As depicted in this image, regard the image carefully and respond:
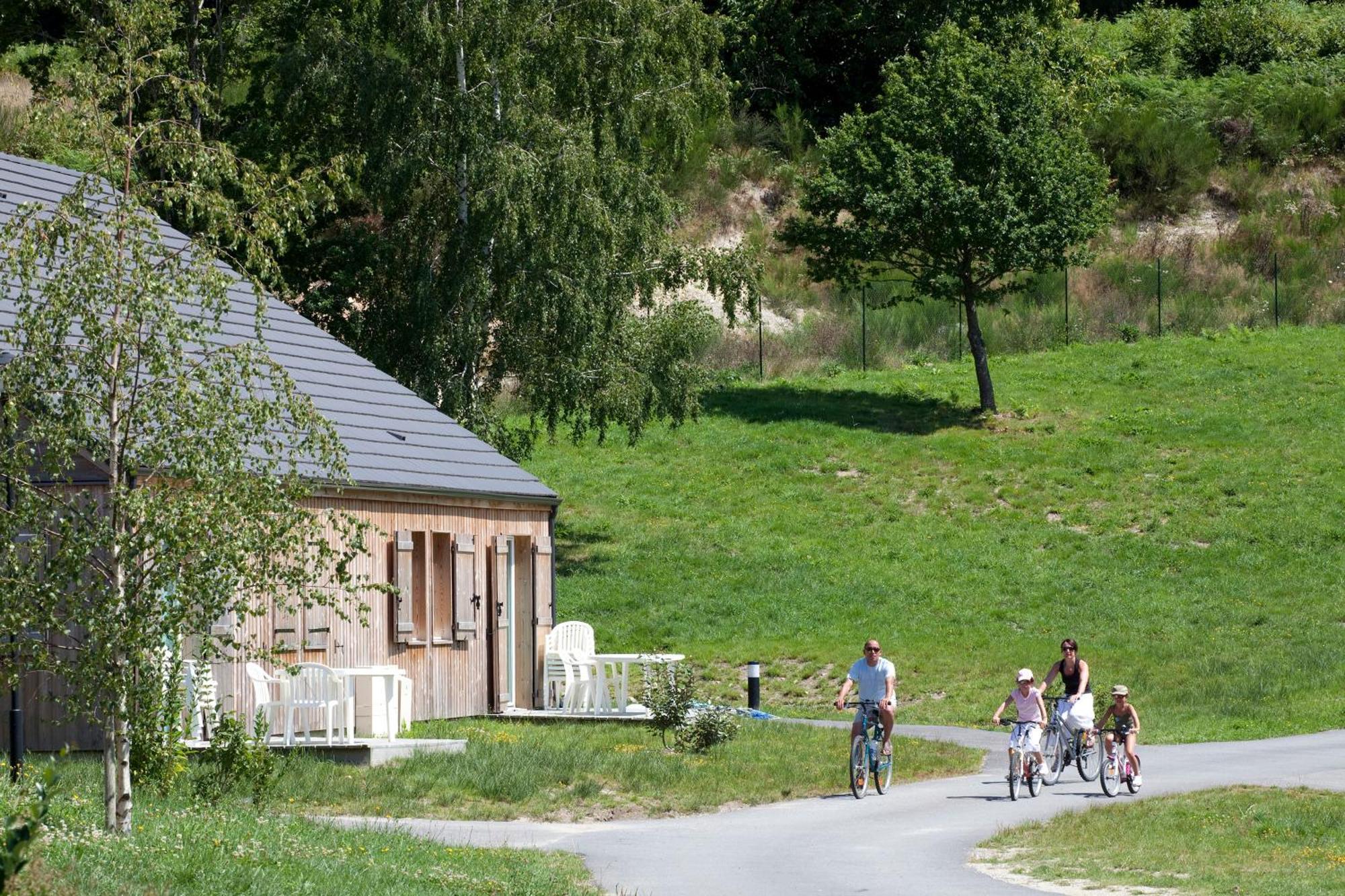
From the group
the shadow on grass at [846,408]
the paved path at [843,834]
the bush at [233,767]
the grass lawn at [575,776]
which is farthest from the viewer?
the shadow on grass at [846,408]

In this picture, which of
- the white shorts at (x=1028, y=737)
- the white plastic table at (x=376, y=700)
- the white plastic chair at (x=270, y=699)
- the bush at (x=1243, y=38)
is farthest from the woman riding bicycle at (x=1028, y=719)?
the bush at (x=1243, y=38)

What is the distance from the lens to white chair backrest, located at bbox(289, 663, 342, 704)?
62.6 ft

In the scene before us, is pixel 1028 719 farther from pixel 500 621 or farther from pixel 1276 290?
pixel 1276 290

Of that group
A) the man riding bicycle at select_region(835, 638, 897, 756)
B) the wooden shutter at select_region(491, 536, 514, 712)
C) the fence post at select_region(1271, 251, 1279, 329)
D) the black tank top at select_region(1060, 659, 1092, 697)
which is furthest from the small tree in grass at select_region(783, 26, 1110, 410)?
the man riding bicycle at select_region(835, 638, 897, 756)

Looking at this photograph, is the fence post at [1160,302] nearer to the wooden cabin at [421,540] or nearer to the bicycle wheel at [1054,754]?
the wooden cabin at [421,540]

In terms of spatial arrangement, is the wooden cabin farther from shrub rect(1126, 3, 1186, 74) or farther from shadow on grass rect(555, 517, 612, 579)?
shrub rect(1126, 3, 1186, 74)

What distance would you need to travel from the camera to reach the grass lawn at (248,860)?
1015 centimetres

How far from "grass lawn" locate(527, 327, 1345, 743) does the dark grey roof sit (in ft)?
23.1

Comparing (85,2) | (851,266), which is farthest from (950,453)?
(85,2)

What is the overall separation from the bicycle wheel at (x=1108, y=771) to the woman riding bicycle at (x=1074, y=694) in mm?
1186

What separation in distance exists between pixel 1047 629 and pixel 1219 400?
15254mm

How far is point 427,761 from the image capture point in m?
18.1

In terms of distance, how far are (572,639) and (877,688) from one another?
7.64 metres

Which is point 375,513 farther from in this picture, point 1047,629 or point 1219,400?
point 1219,400
